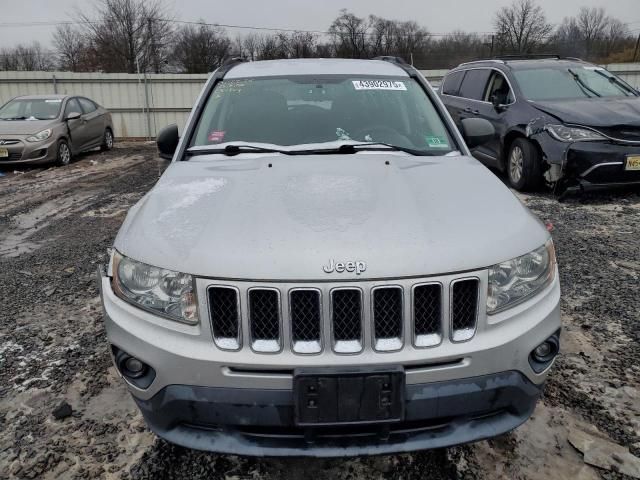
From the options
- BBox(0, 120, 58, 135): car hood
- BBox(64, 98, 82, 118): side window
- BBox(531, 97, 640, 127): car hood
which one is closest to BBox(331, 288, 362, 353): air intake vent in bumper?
BBox(531, 97, 640, 127): car hood

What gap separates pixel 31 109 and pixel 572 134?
10727 mm

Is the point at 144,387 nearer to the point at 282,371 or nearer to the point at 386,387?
the point at 282,371

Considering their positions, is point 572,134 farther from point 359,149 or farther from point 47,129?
point 47,129

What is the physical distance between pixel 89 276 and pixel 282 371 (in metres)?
3.21

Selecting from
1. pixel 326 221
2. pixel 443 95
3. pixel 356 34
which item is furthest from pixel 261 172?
pixel 356 34

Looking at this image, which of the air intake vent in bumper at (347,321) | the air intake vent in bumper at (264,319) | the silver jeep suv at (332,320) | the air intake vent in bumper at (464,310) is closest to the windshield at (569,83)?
the silver jeep suv at (332,320)

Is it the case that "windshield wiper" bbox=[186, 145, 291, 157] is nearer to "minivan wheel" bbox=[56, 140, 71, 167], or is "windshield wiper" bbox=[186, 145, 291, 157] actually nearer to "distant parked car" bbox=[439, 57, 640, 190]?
"distant parked car" bbox=[439, 57, 640, 190]

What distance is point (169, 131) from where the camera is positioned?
130 inches

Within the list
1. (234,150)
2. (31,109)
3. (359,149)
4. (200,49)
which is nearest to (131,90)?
(31,109)

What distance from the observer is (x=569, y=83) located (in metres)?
7.14

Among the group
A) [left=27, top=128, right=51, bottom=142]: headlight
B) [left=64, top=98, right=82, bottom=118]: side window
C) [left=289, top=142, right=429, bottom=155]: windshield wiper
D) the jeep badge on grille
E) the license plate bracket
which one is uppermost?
[left=64, top=98, right=82, bottom=118]: side window

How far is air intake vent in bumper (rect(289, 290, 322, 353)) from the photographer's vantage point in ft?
5.50

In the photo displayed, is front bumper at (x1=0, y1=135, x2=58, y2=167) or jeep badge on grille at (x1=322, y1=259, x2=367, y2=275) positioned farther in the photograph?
front bumper at (x1=0, y1=135, x2=58, y2=167)

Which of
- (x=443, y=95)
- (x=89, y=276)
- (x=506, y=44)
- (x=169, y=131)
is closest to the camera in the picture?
(x=169, y=131)
